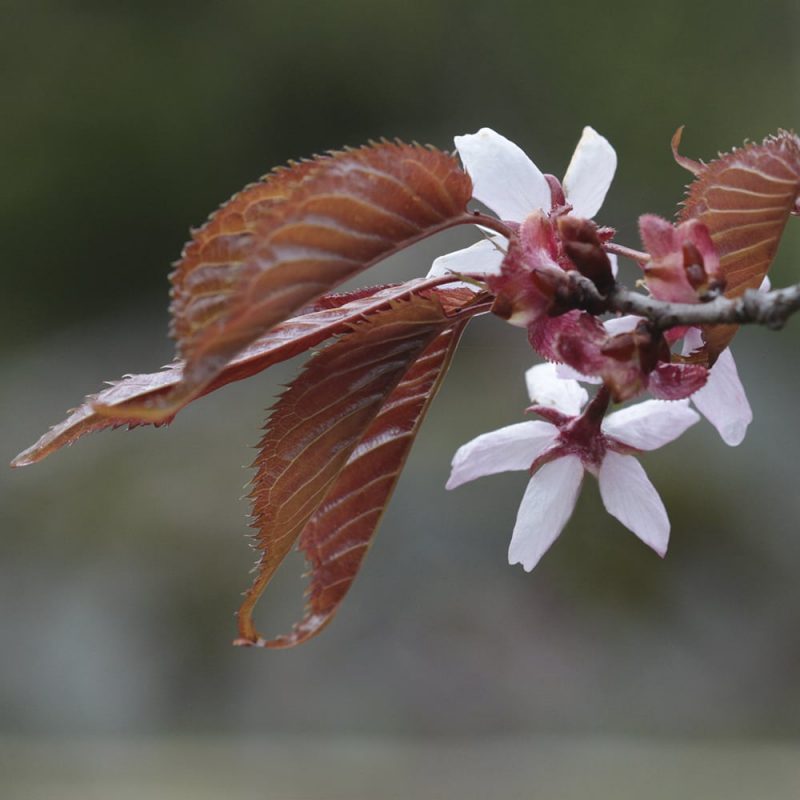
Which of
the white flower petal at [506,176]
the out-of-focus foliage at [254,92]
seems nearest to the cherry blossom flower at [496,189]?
the white flower petal at [506,176]

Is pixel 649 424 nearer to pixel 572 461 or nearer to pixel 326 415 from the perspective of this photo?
pixel 572 461

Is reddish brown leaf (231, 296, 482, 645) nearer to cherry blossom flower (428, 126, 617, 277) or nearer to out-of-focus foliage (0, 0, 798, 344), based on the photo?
cherry blossom flower (428, 126, 617, 277)

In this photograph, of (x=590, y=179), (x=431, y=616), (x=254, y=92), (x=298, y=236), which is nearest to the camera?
(x=298, y=236)

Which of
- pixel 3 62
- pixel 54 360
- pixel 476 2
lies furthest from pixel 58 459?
pixel 476 2

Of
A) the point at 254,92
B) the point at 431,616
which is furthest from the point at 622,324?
the point at 254,92

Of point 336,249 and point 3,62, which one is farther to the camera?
point 3,62

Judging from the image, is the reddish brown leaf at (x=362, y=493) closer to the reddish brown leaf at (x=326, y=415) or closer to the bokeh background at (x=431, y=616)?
the reddish brown leaf at (x=326, y=415)

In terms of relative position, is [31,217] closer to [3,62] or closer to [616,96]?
[3,62]
